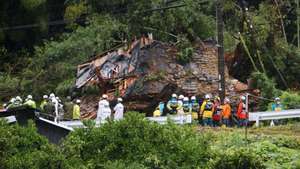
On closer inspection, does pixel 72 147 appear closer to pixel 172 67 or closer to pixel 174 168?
pixel 174 168

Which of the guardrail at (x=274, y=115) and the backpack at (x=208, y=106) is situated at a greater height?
the backpack at (x=208, y=106)

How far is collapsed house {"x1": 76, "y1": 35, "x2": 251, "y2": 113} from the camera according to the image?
32.3 metres

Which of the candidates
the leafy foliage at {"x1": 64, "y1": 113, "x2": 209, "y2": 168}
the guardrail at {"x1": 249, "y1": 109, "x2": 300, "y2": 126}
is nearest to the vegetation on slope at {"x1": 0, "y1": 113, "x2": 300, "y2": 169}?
the leafy foliage at {"x1": 64, "y1": 113, "x2": 209, "y2": 168}

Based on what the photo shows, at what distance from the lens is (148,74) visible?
32688 mm

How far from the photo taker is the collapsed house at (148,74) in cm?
3228

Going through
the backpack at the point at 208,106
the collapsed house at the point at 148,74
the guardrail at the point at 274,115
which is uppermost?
the collapsed house at the point at 148,74

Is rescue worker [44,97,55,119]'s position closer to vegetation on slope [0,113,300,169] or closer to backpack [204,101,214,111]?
backpack [204,101,214,111]

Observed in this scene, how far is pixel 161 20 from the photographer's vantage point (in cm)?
3566

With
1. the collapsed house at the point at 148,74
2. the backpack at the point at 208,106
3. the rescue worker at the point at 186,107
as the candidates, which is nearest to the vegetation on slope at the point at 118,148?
the backpack at the point at 208,106

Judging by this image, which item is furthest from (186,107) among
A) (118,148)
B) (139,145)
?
(139,145)

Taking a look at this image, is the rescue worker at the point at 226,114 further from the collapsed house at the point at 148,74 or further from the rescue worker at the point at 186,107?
the collapsed house at the point at 148,74

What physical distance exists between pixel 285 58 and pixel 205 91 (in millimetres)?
6069

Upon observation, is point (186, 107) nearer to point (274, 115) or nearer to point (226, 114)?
point (226, 114)

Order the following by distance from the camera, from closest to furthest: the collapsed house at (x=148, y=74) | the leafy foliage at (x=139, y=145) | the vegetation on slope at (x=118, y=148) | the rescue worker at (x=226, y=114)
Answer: the vegetation on slope at (x=118, y=148) → the leafy foliage at (x=139, y=145) → the rescue worker at (x=226, y=114) → the collapsed house at (x=148, y=74)
